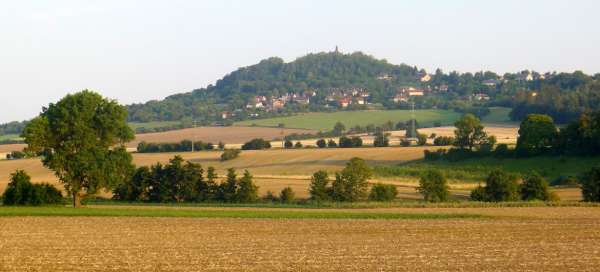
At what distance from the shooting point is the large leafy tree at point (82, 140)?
191 feet

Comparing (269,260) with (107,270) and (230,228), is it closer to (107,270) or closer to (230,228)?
(107,270)

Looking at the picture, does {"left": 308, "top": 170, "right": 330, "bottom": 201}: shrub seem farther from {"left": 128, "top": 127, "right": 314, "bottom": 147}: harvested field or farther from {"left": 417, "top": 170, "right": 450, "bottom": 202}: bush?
{"left": 128, "top": 127, "right": 314, "bottom": 147}: harvested field

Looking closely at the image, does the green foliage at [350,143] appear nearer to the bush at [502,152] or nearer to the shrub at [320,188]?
the bush at [502,152]

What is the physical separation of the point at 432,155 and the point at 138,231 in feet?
193

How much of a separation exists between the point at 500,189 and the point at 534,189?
7.30 feet

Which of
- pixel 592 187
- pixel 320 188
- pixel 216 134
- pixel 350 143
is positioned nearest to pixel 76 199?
pixel 320 188

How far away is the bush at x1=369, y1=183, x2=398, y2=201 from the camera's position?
6512cm

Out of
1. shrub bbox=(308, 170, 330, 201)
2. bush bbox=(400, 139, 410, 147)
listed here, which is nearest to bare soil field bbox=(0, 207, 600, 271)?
shrub bbox=(308, 170, 330, 201)

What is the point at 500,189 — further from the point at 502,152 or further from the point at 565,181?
the point at 502,152

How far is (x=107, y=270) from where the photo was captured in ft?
91.2

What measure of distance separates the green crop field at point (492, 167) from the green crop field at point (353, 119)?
63.3 meters

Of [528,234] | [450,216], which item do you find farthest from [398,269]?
[450,216]

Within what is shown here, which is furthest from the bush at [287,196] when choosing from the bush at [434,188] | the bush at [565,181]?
the bush at [565,181]

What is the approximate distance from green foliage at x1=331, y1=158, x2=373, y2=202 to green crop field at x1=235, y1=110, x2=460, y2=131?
287ft
